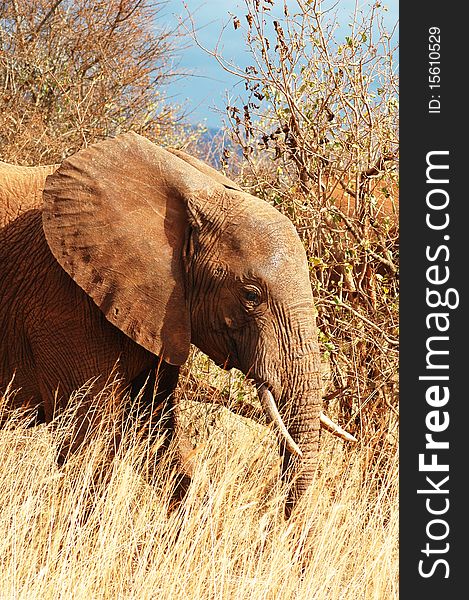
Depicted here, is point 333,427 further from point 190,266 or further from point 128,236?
point 128,236

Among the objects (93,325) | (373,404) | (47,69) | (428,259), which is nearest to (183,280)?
(93,325)

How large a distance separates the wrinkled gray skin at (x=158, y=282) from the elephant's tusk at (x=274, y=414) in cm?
3

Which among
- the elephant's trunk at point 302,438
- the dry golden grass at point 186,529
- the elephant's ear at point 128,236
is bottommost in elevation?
the dry golden grass at point 186,529

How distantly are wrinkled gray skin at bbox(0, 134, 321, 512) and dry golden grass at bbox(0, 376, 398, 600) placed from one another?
0.26m

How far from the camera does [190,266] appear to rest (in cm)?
498

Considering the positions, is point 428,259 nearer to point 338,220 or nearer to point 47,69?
point 338,220

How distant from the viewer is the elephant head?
15.6 feet

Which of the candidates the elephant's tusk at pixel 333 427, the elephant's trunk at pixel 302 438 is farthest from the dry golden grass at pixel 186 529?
the elephant's tusk at pixel 333 427

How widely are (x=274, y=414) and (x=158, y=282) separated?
88 centimetres

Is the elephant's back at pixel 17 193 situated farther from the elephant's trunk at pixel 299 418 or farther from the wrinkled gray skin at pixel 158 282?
the elephant's trunk at pixel 299 418

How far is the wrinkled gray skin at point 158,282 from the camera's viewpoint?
187 inches

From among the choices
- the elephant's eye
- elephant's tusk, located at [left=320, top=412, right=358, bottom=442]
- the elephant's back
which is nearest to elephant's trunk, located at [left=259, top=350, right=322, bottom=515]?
elephant's tusk, located at [left=320, top=412, right=358, bottom=442]

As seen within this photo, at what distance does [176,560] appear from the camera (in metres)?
4.61

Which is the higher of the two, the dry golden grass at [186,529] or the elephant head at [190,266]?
the elephant head at [190,266]
